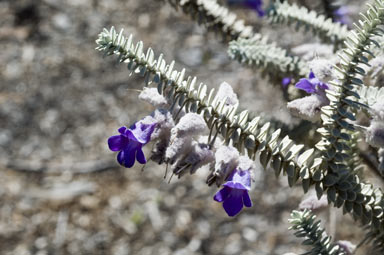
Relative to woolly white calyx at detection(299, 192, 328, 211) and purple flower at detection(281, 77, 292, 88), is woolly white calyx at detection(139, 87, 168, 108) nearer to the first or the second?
woolly white calyx at detection(299, 192, 328, 211)

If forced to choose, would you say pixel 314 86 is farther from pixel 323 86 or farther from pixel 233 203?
pixel 233 203

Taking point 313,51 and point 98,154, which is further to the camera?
point 98,154

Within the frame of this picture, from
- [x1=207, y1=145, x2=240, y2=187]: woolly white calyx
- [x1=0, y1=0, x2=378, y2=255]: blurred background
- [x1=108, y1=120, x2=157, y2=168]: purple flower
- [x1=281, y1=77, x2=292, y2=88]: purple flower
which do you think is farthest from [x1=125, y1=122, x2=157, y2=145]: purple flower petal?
[x1=0, y1=0, x2=378, y2=255]: blurred background

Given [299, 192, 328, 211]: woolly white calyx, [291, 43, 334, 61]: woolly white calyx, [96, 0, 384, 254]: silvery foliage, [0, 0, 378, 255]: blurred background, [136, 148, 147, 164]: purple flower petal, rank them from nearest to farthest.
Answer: [96, 0, 384, 254]: silvery foliage < [136, 148, 147, 164]: purple flower petal < [299, 192, 328, 211]: woolly white calyx < [291, 43, 334, 61]: woolly white calyx < [0, 0, 378, 255]: blurred background

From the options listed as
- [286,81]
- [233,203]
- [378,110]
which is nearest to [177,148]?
[233,203]

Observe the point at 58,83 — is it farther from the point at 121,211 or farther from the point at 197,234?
the point at 197,234

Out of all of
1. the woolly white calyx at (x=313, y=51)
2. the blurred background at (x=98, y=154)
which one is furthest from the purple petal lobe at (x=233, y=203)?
the blurred background at (x=98, y=154)

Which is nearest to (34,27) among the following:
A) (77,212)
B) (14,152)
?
(14,152)

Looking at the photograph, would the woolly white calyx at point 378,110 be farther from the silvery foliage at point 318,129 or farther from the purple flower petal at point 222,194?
the purple flower petal at point 222,194
